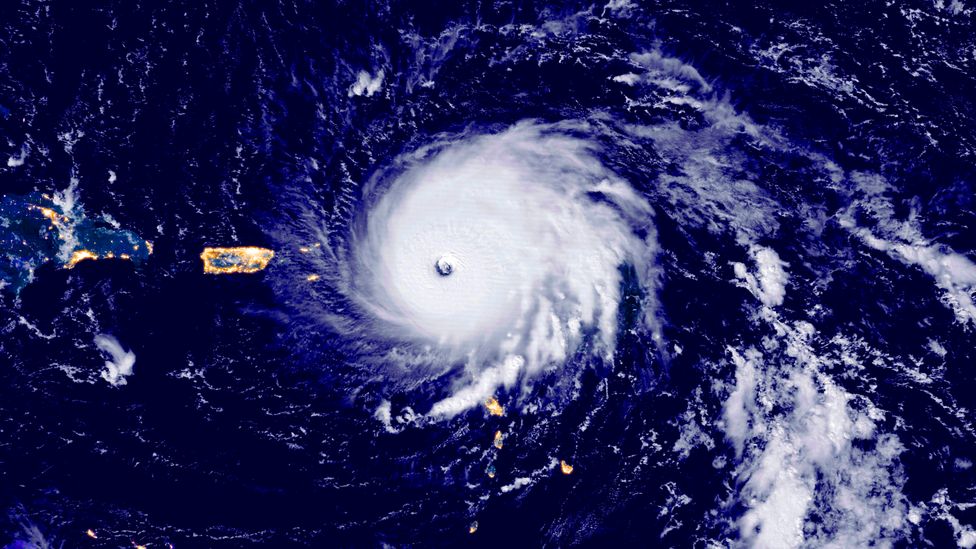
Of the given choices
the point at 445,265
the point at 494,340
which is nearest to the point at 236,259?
the point at 445,265

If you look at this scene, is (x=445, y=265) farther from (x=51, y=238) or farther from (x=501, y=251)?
(x=51, y=238)

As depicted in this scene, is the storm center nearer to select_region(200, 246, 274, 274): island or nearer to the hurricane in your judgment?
the hurricane

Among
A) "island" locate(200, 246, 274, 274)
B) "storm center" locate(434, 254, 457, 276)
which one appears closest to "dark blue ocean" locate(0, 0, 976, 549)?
"island" locate(200, 246, 274, 274)

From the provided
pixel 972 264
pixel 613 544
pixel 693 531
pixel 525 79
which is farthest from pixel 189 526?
pixel 972 264

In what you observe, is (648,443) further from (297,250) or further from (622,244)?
(297,250)

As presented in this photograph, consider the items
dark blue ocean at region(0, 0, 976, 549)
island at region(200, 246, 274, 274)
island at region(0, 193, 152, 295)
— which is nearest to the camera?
island at region(0, 193, 152, 295)

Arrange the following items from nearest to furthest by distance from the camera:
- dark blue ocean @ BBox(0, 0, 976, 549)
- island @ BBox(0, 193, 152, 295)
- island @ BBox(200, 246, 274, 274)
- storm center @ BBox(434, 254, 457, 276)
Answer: island @ BBox(0, 193, 152, 295) → dark blue ocean @ BBox(0, 0, 976, 549) → island @ BBox(200, 246, 274, 274) → storm center @ BBox(434, 254, 457, 276)

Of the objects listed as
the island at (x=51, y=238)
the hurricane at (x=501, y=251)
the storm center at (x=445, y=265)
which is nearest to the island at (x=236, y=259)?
the island at (x=51, y=238)

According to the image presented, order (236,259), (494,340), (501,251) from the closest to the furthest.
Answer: (236,259) < (494,340) < (501,251)

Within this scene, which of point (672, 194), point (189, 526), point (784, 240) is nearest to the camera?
point (189, 526)

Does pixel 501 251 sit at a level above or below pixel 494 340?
above

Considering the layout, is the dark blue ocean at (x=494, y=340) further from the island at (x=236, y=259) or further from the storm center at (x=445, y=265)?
the storm center at (x=445, y=265)
